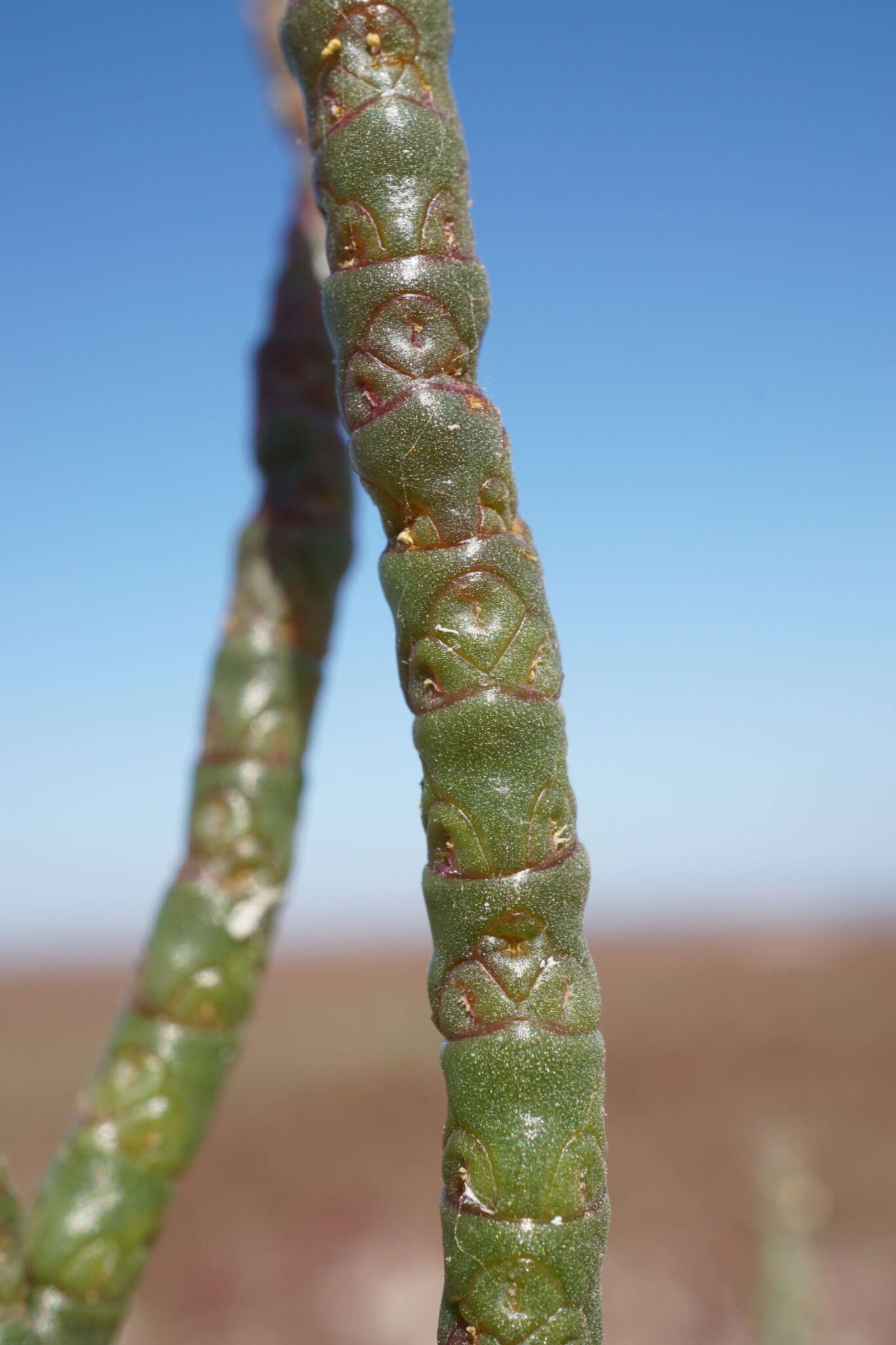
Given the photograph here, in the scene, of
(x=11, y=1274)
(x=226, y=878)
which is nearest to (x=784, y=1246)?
(x=226, y=878)

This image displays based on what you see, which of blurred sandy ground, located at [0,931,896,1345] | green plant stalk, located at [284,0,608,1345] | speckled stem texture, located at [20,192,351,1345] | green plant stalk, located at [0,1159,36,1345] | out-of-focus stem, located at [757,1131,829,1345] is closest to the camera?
green plant stalk, located at [284,0,608,1345]

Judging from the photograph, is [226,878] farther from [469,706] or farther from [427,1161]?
[427,1161]

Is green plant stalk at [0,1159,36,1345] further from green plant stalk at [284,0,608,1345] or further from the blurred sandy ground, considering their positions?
the blurred sandy ground

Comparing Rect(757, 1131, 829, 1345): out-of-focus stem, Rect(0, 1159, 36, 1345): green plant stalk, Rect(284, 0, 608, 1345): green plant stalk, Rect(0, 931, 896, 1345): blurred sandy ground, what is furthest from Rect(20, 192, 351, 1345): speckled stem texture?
Rect(0, 931, 896, 1345): blurred sandy ground

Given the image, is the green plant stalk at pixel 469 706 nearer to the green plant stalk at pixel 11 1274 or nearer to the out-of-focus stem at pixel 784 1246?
the green plant stalk at pixel 11 1274

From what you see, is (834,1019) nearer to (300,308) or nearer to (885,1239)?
(885,1239)

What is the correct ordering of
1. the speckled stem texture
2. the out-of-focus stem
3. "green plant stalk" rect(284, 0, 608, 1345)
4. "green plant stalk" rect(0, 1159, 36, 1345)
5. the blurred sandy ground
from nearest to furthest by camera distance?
"green plant stalk" rect(284, 0, 608, 1345) → "green plant stalk" rect(0, 1159, 36, 1345) → the speckled stem texture → the out-of-focus stem → the blurred sandy ground
